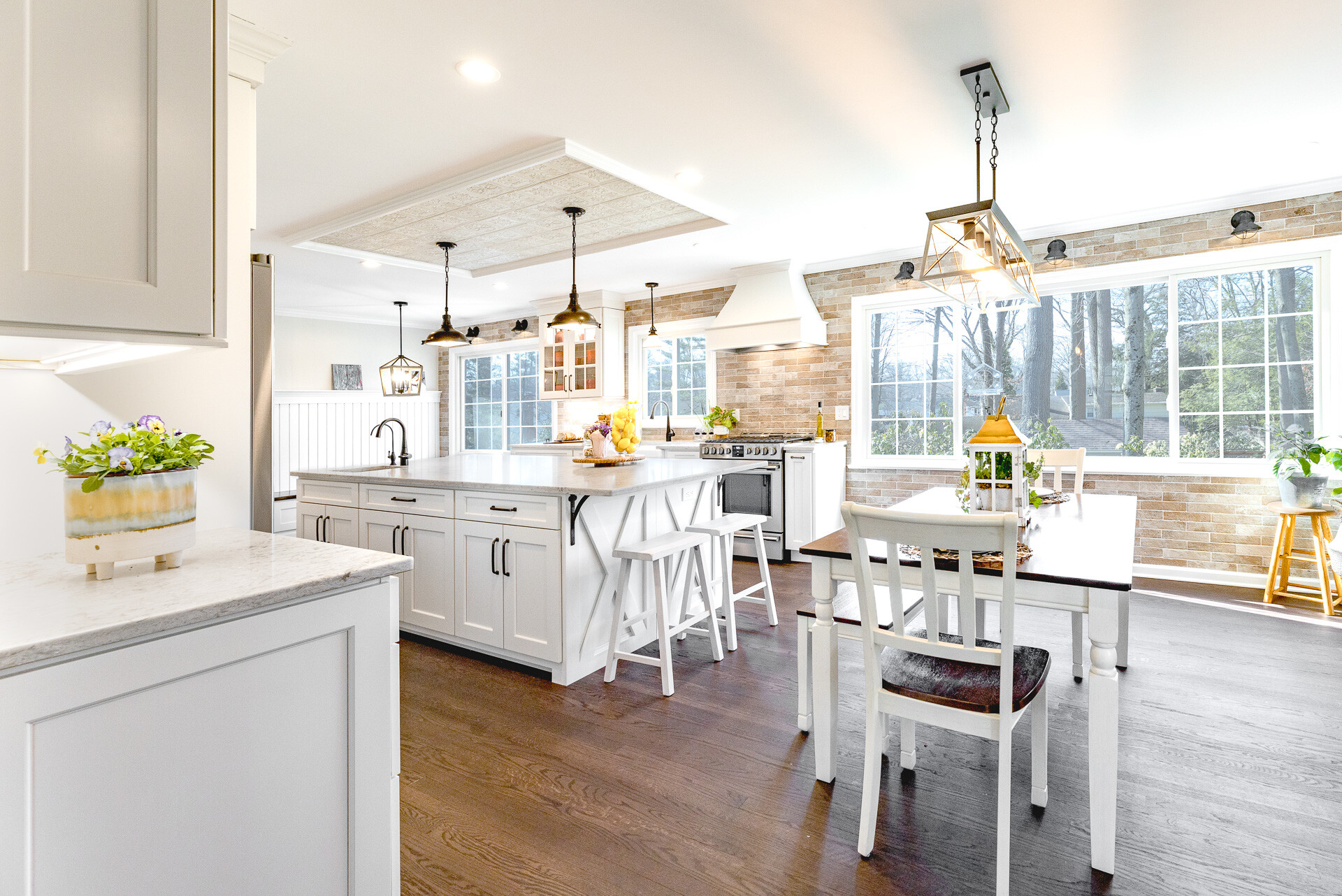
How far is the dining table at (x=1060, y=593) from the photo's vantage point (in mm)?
1665

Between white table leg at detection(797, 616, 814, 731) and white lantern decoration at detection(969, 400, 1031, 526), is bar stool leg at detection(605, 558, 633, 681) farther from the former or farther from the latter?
white lantern decoration at detection(969, 400, 1031, 526)

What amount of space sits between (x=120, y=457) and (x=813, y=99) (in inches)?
108

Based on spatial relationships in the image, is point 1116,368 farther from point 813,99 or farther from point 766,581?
point 813,99

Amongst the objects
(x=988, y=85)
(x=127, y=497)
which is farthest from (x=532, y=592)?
(x=988, y=85)

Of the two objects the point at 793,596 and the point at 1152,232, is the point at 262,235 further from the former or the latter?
the point at 1152,232

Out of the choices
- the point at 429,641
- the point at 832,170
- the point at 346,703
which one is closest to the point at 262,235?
the point at 429,641

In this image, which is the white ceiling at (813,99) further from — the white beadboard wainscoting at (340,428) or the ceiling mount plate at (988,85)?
the white beadboard wainscoting at (340,428)

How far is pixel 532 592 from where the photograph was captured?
9.78ft

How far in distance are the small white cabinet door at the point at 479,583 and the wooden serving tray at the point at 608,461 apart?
0.92 meters

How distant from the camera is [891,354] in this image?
5.70 meters

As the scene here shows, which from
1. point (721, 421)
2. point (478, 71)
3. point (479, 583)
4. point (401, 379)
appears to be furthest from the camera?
point (401, 379)

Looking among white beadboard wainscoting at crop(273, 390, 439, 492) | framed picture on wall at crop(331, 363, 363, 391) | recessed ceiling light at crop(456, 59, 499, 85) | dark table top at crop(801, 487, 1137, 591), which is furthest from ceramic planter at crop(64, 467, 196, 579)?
framed picture on wall at crop(331, 363, 363, 391)

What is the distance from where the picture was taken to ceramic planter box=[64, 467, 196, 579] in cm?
118

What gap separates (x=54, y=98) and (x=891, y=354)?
18.0 ft
